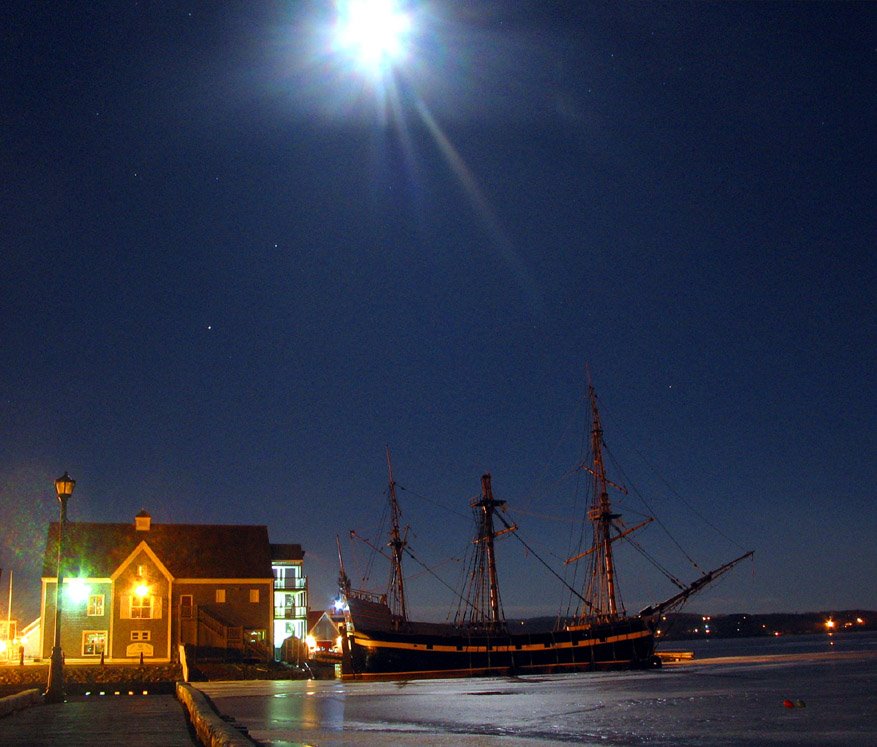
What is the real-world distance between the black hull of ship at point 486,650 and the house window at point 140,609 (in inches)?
545

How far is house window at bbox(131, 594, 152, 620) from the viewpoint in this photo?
6103 cm

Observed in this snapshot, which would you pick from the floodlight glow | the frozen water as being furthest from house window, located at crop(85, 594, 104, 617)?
the frozen water

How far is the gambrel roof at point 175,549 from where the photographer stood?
62719 millimetres

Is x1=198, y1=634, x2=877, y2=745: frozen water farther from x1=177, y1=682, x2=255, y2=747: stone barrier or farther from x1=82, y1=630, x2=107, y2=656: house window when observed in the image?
x1=82, y1=630, x2=107, y2=656: house window

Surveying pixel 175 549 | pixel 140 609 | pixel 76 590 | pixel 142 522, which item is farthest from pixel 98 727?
pixel 142 522

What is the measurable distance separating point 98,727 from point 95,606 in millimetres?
48386

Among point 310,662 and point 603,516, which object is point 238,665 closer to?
point 310,662

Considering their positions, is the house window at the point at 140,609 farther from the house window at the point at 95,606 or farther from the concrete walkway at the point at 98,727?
the concrete walkway at the point at 98,727

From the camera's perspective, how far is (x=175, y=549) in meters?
66.4

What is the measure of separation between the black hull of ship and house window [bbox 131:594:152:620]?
13838mm

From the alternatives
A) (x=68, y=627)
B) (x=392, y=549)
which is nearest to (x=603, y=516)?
(x=392, y=549)

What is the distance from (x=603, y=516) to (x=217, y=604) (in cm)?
3740

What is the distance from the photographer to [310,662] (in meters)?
67.1

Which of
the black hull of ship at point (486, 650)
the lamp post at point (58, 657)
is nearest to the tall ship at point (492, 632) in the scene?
the black hull of ship at point (486, 650)
